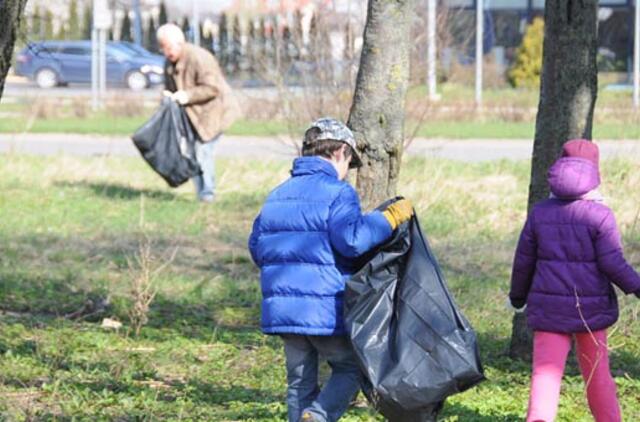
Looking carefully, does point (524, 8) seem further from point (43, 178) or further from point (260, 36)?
point (43, 178)

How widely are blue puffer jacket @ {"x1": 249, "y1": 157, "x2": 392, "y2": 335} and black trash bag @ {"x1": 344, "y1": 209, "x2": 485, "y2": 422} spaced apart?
3.3 inches

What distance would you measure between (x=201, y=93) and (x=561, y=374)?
8.17 m

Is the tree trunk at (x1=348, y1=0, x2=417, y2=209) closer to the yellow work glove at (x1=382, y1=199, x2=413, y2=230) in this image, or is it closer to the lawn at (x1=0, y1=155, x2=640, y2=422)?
the lawn at (x1=0, y1=155, x2=640, y2=422)

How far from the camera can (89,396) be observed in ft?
20.7

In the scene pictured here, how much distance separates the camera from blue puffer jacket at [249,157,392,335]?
487cm

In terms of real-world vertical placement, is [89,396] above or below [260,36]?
below

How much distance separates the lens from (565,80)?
6891 mm

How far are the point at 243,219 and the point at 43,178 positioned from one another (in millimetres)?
3802

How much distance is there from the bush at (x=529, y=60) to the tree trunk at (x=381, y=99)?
2791 centimetres

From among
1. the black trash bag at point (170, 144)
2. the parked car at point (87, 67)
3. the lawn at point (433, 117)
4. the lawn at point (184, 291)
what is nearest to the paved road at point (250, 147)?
the lawn at point (433, 117)


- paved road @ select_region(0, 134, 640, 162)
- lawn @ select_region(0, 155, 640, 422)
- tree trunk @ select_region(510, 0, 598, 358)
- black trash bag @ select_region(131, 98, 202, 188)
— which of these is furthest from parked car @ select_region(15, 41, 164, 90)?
tree trunk @ select_region(510, 0, 598, 358)

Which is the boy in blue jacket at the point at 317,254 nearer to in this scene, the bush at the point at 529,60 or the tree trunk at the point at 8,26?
the tree trunk at the point at 8,26

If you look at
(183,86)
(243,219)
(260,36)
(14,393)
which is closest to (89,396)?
(14,393)

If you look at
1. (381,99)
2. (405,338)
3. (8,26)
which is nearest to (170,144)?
(381,99)
